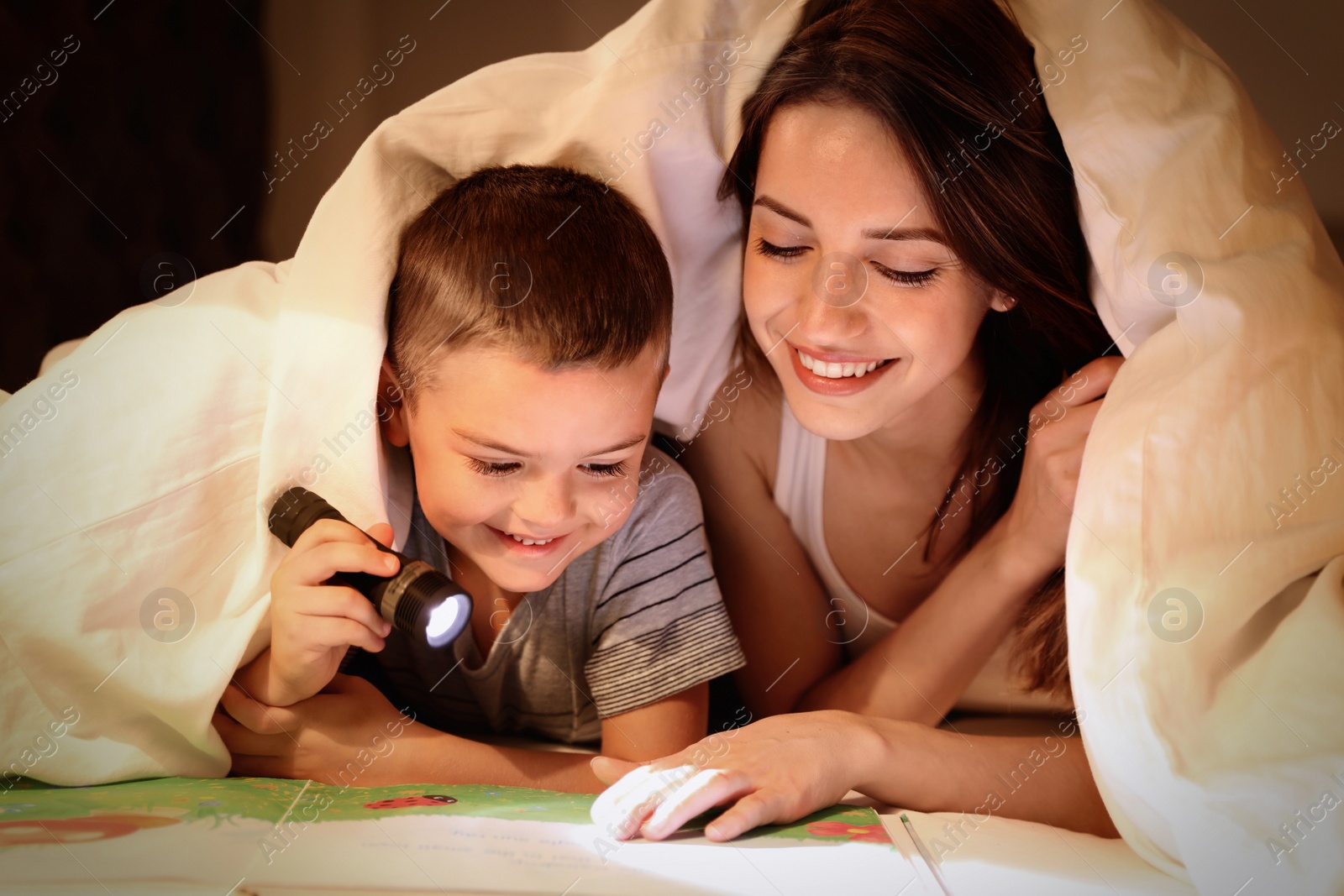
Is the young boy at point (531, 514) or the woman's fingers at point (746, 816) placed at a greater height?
the young boy at point (531, 514)

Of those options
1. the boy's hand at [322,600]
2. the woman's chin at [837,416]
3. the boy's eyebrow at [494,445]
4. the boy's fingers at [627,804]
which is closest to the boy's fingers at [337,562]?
the boy's hand at [322,600]

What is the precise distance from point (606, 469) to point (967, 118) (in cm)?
39

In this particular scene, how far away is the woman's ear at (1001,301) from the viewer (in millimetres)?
846

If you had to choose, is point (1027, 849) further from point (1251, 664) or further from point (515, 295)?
point (515, 295)

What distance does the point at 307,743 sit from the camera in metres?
0.78

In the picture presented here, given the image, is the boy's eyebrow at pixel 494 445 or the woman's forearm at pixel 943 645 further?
the woman's forearm at pixel 943 645

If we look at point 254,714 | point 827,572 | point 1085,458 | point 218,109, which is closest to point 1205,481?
point 1085,458

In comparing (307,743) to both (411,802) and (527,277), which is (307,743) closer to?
(411,802)

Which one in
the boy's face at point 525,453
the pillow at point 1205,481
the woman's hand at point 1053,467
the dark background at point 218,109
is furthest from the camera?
the dark background at point 218,109

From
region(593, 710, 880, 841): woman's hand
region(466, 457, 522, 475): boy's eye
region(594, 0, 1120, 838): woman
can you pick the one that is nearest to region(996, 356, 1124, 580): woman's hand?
region(594, 0, 1120, 838): woman

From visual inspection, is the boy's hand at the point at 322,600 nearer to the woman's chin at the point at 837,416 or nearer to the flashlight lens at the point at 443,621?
the flashlight lens at the point at 443,621

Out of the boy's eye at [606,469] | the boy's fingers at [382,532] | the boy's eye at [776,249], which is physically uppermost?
the boy's fingers at [382,532]

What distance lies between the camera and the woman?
2.56ft

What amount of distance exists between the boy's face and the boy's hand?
0.07m
